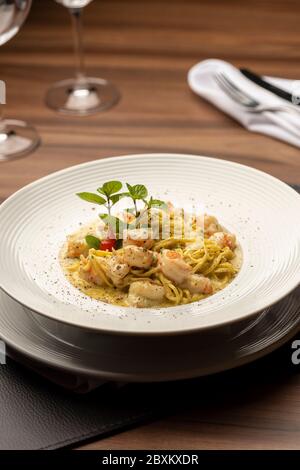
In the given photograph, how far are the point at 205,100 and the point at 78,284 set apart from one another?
3.58 feet

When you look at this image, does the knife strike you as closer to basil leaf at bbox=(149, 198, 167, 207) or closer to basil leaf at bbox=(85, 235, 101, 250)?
basil leaf at bbox=(149, 198, 167, 207)

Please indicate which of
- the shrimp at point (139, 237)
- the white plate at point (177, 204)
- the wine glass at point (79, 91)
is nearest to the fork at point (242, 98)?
the wine glass at point (79, 91)

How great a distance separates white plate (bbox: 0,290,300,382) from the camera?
1.19 meters

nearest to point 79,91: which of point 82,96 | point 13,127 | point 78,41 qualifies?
point 82,96

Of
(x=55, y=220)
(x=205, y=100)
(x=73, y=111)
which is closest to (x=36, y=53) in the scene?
(x=73, y=111)

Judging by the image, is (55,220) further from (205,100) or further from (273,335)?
(205,100)

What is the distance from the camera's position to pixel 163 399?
1215mm

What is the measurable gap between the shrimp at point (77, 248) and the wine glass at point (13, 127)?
73 centimetres

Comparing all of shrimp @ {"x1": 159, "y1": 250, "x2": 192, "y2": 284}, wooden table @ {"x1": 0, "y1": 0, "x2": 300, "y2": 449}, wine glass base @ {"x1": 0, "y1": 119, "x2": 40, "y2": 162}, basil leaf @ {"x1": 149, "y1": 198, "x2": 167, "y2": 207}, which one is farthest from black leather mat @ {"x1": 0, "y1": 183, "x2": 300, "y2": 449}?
wine glass base @ {"x1": 0, "y1": 119, "x2": 40, "y2": 162}

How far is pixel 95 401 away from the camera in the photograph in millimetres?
1212

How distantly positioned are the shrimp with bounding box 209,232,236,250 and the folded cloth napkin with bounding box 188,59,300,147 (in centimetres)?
70

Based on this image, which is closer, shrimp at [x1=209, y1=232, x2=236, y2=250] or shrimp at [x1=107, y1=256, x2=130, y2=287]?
shrimp at [x1=107, y1=256, x2=130, y2=287]
